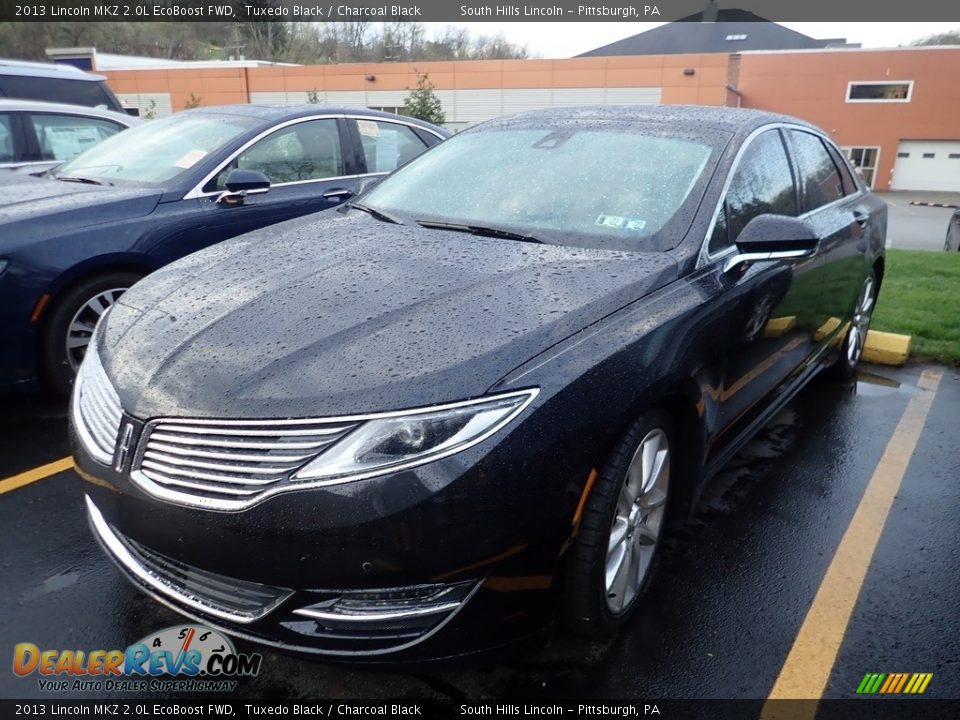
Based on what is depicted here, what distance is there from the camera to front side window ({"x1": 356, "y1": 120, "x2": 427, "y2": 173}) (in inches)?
219

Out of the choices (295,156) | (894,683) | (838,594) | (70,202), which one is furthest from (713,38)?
(894,683)

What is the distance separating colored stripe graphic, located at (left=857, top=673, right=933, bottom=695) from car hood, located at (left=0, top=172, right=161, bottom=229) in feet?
13.1

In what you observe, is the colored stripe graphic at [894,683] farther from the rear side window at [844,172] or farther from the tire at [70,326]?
the tire at [70,326]

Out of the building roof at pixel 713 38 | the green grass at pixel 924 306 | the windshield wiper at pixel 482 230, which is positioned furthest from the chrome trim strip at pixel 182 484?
the building roof at pixel 713 38

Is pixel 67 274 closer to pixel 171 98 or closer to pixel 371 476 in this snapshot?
pixel 371 476

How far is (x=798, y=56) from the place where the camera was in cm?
3428

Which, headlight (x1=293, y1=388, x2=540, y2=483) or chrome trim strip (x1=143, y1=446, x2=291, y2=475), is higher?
headlight (x1=293, y1=388, x2=540, y2=483)

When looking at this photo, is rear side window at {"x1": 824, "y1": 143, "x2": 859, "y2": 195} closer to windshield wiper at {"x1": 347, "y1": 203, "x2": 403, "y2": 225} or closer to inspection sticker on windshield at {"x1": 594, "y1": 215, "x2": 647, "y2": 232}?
inspection sticker on windshield at {"x1": 594, "y1": 215, "x2": 647, "y2": 232}

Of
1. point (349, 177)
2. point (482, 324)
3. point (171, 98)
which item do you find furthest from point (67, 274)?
point (171, 98)

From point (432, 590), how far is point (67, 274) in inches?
114

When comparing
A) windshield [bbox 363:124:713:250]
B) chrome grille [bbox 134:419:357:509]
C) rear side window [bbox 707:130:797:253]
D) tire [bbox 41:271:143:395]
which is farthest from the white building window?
chrome grille [bbox 134:419:357:509]

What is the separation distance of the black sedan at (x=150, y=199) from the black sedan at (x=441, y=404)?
1249mm

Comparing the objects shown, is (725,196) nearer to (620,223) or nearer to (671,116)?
(620,223)

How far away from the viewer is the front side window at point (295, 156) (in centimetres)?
477
